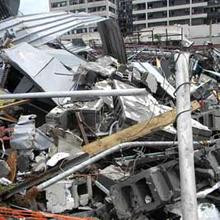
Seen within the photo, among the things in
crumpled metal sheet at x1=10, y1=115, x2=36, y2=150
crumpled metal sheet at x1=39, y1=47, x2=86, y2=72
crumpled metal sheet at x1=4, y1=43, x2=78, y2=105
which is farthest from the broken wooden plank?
crumpled metal sheet at x1=39, y1=47, x2=86, y2=72

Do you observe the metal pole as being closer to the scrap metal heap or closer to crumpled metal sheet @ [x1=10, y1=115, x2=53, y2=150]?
the scrap metal heap

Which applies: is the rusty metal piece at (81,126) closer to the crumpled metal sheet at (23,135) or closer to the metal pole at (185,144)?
the crumpled metal sheet at (23,135)

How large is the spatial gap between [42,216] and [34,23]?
9015 mm

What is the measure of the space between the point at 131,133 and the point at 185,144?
2.89 meters

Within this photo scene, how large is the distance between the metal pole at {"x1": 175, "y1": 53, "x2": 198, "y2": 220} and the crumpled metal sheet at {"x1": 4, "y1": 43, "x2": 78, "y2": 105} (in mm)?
5128

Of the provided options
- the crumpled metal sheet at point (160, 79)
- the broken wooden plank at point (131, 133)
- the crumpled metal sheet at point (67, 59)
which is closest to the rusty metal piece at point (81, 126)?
the broken wooden plank at point (131, 133)

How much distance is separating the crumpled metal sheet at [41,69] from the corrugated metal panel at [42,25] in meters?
2.19

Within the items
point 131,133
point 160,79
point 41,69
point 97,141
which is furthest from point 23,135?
point 160,79

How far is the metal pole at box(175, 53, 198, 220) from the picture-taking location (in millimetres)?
2436

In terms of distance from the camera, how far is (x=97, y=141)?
17.4 feet

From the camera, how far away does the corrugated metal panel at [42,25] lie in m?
11.2

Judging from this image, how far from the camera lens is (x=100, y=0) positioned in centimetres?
8381

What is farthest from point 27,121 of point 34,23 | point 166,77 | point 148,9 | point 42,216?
point 148,9

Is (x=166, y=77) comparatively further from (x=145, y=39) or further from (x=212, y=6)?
(x=212, y=6)
